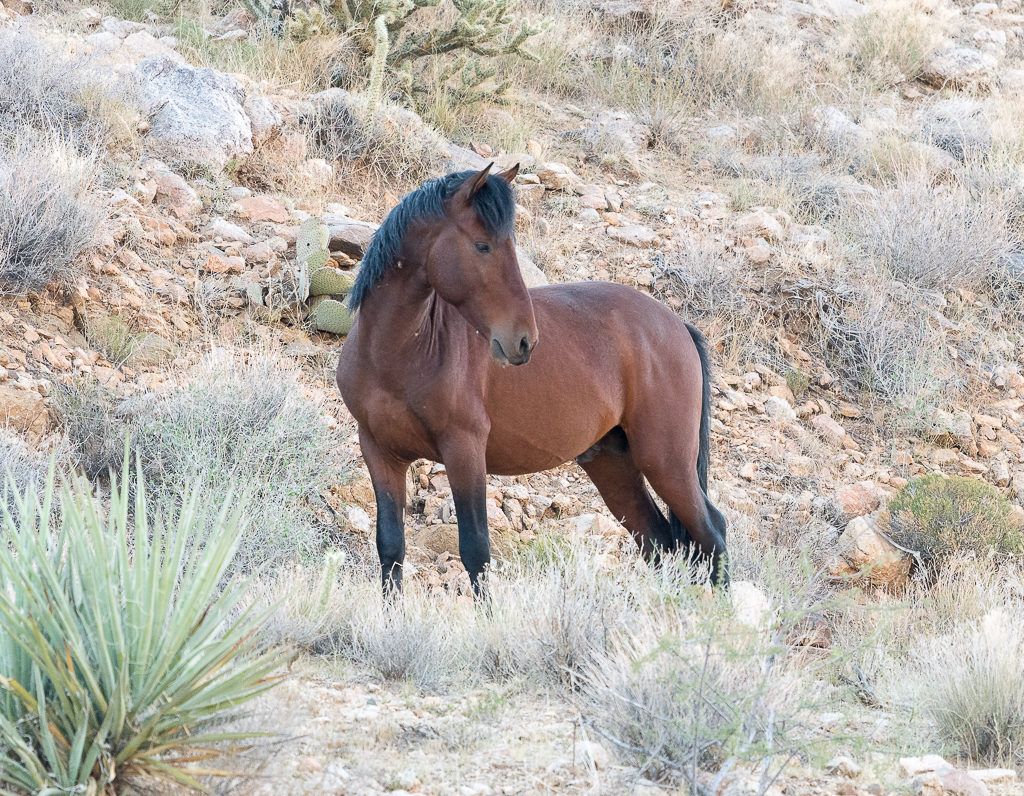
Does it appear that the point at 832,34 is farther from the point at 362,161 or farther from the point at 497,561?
the point at 497,561

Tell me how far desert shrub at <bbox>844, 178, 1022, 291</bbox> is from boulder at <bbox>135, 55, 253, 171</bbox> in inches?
239

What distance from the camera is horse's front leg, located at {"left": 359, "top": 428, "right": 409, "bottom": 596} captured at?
18.1 ft

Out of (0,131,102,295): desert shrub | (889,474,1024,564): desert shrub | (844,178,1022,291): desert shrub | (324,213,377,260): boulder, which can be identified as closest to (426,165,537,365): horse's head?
(0,131,102,295): desert shrub

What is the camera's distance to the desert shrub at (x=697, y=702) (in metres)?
3.38

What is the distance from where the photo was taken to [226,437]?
23.3 feet

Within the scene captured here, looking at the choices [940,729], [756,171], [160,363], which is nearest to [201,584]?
[940,729]

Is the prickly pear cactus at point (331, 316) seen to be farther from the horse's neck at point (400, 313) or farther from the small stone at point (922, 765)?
the small stone at point (922, 765)

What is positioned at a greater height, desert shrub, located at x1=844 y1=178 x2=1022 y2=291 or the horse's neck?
the horse's neck

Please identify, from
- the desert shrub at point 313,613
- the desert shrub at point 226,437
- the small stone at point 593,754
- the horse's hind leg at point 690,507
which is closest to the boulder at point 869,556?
the horse's hind leg at point 690,507

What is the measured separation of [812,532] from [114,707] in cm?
602

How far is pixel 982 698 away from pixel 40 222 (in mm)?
6401

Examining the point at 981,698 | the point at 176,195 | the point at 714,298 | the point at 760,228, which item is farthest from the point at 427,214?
the point at 760,228

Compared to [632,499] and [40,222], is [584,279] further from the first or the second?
[40,222]

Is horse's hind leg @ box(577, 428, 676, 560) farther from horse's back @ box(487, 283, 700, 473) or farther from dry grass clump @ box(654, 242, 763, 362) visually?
dry grass clump @ box(654, 242, 763, 362)
